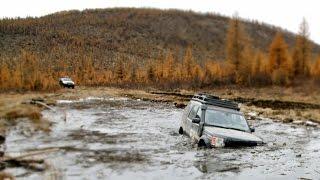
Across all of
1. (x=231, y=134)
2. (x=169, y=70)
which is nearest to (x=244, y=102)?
(x=231, y=134)

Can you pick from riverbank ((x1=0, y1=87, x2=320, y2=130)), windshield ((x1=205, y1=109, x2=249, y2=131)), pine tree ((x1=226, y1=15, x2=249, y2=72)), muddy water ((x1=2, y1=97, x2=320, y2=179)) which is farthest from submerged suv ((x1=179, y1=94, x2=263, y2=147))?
pine tree ((x1=226, y1=15, x2=249, y2=72))

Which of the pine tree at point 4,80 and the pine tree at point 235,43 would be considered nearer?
the pine tree at point 4,80

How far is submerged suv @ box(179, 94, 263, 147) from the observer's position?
15.9 metres

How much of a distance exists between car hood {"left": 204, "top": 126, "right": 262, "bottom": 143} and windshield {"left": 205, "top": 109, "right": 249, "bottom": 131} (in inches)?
17.1

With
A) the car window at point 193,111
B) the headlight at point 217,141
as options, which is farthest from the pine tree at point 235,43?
the headlight at point 217,141

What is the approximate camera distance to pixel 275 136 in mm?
25094

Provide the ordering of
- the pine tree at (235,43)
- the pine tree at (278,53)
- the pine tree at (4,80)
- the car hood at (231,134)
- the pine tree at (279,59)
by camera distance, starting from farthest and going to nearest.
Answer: the pine tree at (278,53), the pine tree at (235,43), the pine tree at (279,59), the pine tree at (4,80), the car hood at (231,134)

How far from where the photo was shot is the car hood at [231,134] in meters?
15.9

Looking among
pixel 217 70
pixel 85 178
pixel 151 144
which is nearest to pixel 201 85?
pixel 217 70

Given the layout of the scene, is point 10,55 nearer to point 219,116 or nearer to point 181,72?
point 181,72

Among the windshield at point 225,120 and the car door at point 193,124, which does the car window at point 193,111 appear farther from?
the windshield at point 225,120

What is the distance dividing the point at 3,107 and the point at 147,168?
871 cm

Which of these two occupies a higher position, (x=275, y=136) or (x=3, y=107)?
(x=3, y=107)

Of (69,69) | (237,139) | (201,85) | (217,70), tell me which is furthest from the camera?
(69,69)
